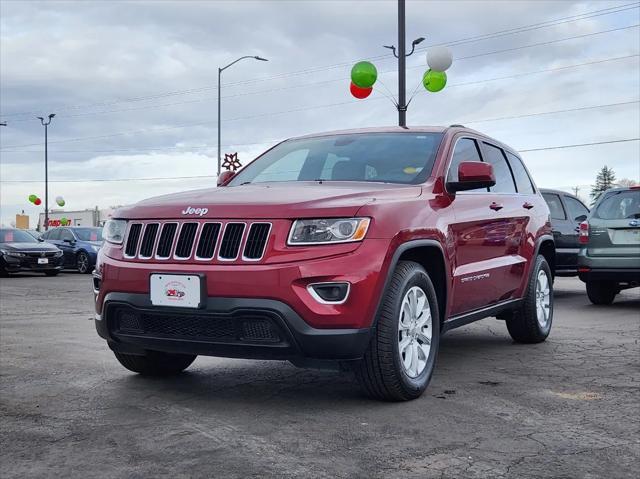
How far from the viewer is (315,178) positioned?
A: 5.71 meters

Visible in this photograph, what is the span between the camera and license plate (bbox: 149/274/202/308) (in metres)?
4.38

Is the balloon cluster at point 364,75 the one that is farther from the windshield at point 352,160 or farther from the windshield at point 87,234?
the windshield at point 87,234

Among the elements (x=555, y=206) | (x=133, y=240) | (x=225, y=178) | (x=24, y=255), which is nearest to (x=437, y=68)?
(x=555, y=206)

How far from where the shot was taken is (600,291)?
11.1m

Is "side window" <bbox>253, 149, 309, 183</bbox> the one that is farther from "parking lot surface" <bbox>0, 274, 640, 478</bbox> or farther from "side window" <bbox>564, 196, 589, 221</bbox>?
"side window" <bbox>564, 196, 589, 221</bbox>

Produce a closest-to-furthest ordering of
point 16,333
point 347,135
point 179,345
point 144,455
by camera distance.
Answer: point 144,455 < point 179,345 < point 347,135 < point 16,333

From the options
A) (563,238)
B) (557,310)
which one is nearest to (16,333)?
(557,310)

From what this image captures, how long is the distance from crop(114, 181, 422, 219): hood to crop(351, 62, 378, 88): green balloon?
10468 millimetres

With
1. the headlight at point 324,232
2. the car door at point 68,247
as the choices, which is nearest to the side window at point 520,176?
the headlight at point 324,232

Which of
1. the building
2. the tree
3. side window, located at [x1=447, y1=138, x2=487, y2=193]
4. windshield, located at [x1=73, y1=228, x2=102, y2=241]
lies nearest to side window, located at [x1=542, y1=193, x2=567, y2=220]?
side window, located at [x1=447, y1=138, x2=487, y2=193]

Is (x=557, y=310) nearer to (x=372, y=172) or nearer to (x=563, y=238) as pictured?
(x=563, y=238)

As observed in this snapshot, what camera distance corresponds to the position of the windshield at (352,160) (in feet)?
18.0

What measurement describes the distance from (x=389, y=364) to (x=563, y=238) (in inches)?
343

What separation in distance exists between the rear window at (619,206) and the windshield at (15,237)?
15.2 metres
